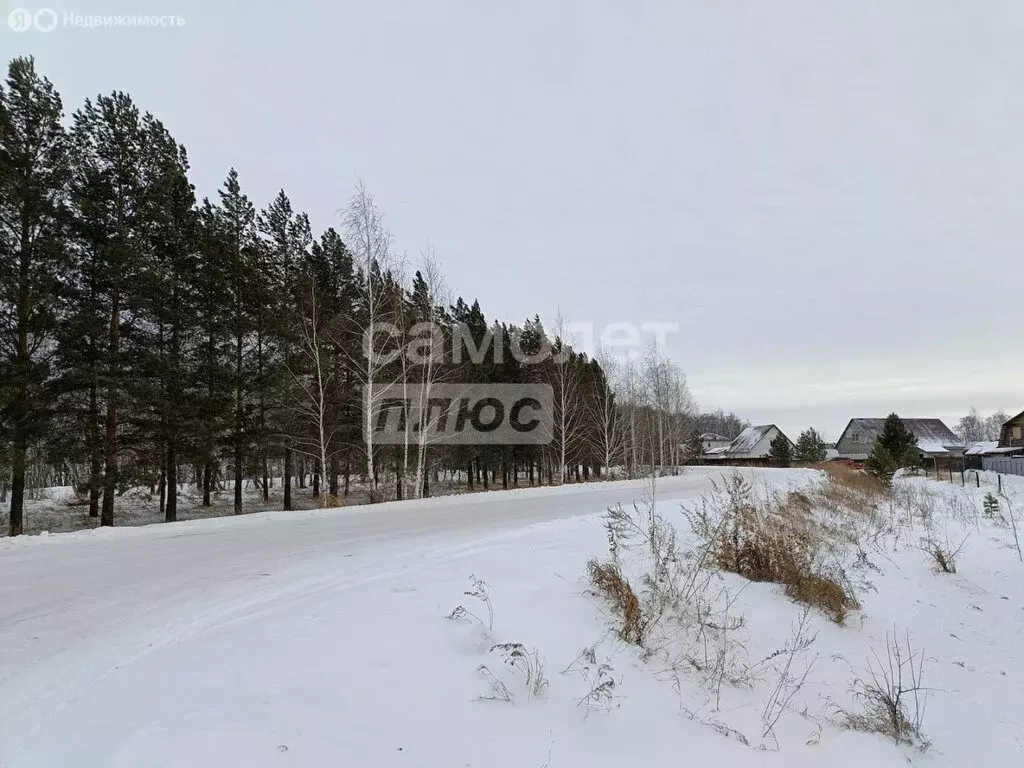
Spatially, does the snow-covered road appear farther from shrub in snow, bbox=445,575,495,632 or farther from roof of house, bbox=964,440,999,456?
roof of house, bbox=964,440,999,456

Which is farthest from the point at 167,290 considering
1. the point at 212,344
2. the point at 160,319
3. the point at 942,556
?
the point at 942,556

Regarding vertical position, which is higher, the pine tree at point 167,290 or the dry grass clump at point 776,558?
the pine tree at point 167,290

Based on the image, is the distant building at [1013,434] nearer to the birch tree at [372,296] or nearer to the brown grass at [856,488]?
the brown grass at [856,488]

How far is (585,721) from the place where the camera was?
125 inches

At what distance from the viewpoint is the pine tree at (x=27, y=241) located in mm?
13367

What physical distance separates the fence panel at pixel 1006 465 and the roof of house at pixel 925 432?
1916 centimetres

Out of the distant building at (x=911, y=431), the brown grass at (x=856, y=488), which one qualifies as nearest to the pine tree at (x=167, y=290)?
the brown grass at (x=856, y=488)

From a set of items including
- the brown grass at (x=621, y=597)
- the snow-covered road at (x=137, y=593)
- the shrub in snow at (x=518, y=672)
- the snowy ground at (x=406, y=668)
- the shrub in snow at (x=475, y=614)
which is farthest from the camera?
the brown grass at (x=621, y=597)

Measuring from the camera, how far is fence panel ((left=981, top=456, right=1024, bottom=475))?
33.0 meters

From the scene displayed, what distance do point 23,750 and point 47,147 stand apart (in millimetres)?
18051

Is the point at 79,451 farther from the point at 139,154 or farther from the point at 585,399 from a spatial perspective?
the point at 585,399

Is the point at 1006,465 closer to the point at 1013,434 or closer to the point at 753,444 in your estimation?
the point at 1013,434

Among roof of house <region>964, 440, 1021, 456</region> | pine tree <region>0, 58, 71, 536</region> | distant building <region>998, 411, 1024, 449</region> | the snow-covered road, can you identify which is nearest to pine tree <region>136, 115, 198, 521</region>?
pine tree <region>0, 58, 71, 536</region>

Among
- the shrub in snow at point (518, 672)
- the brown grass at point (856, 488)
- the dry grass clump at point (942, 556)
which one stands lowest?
the brown grass at point (856, 488)
